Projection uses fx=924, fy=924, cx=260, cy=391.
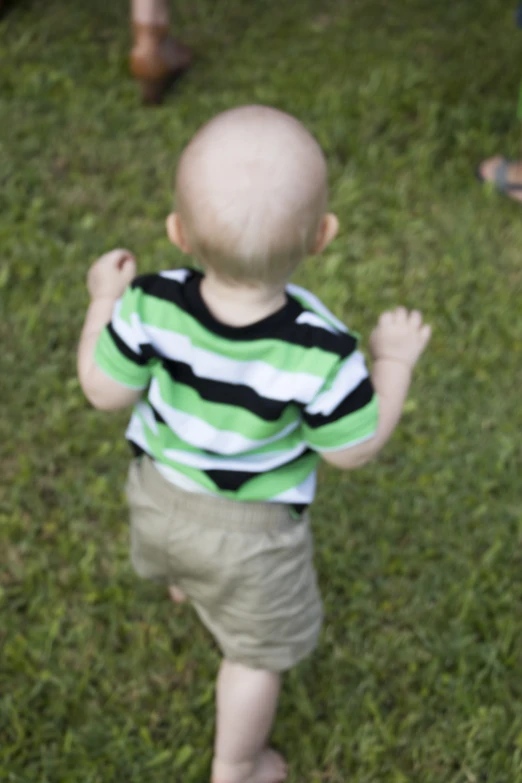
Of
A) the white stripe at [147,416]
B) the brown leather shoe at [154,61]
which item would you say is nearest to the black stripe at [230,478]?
the white stripe at [147,416]

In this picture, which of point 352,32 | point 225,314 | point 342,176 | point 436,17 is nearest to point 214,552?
point 225,314

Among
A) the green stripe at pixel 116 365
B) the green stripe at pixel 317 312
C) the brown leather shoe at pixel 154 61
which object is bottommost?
the brown leather shoe at pixel 154 61

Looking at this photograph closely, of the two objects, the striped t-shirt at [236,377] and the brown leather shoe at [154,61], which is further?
the brown leather shoe at [154,61]

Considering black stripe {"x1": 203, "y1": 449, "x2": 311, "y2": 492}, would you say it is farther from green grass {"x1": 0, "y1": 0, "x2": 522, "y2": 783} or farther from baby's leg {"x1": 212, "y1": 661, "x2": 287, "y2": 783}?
green grass {"x1": 0, "y1": 0, "x2": 522, "y2": 783}

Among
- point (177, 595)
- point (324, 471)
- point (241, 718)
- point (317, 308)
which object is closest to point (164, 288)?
point (317, 308)

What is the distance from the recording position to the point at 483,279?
3.13m

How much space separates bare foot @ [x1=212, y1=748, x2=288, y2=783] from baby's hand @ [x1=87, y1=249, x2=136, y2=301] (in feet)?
3.26

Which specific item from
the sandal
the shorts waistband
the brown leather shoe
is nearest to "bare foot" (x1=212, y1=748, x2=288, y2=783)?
the shorts waistband

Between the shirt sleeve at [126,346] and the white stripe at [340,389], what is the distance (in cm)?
28

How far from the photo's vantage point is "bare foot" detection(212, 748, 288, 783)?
192 cm

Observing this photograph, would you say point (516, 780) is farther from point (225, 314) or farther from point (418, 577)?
point (225, 314)

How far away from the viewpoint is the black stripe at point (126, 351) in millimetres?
1447

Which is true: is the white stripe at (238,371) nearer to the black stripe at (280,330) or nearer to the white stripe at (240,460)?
the black stripe at (280,330)

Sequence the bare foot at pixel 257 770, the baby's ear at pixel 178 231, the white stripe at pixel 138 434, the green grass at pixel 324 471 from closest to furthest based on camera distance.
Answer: the baby's ear at pixel 178 231 < the white stripe at pixel 138 434 < the bare foot at pixel 257 770 < the green grass at pixel 324 471
